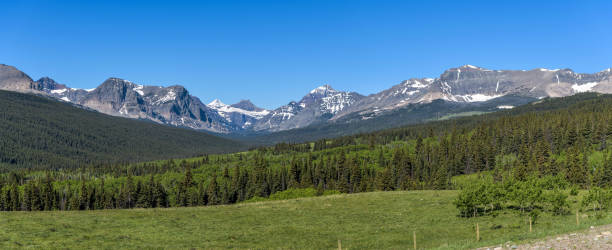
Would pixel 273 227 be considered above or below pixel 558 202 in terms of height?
below

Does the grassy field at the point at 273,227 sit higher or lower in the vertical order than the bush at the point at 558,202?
lower

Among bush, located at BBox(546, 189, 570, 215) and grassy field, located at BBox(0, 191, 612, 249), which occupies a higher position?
bush, located at BBox(546, 189, 570, 215)

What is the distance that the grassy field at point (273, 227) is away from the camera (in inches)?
1578

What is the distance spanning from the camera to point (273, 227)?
167 ft

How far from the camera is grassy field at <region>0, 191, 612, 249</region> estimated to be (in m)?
40.1

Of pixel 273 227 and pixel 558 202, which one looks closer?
pixel 558 202

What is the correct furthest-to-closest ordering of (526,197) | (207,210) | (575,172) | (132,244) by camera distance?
1. (575,172)
2. (207,210)
3. (526,197)
4. (132,244)

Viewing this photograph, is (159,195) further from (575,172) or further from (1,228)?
(575,172)

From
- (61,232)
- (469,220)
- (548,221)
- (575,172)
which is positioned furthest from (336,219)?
(575,172)

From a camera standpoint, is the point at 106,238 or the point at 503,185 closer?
the point at 106,238

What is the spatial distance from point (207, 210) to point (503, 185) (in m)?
45.9

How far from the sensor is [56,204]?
157000 mm

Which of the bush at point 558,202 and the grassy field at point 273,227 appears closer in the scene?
the grassy field at point 273,227

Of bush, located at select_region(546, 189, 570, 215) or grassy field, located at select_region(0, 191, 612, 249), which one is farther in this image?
bush, located at select_region(546, 189, 570, 215)
